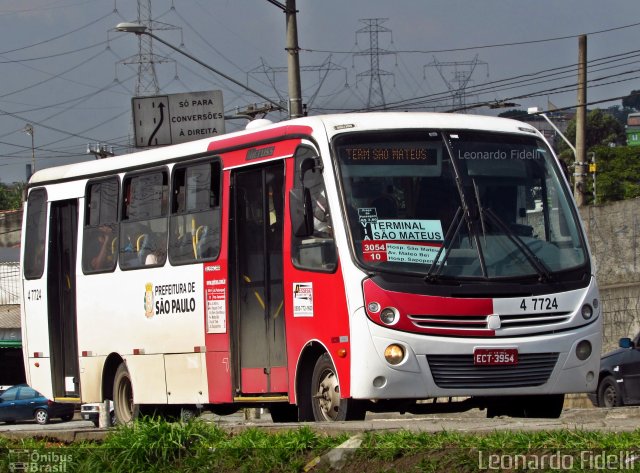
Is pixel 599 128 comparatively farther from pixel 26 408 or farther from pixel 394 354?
pixel 394 354

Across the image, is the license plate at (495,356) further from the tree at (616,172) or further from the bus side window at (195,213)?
the tree at (616,172)

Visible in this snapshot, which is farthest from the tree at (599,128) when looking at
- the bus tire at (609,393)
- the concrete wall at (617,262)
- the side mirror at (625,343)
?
the side mirror at (625,343)

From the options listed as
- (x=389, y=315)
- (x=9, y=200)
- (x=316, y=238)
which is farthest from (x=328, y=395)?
(x=9, y=200)

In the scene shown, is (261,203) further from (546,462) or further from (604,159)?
(604,159)

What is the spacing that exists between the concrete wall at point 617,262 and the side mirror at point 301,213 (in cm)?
1735

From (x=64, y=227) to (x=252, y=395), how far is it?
5094mm

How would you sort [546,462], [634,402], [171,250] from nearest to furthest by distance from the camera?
[546,462]
[171,250]
[634,402]

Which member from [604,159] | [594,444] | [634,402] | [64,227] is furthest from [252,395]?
[604,159]

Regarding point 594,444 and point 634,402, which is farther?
point 634,402

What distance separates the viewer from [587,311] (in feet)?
38.2

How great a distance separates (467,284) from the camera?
1112cm

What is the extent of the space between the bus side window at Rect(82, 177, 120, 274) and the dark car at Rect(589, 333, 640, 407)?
8.07m

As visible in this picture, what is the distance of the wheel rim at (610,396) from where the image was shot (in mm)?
20297

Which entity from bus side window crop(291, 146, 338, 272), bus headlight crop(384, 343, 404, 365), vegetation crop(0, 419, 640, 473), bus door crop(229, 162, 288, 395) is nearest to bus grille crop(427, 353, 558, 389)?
bus headlight crop(384, 343, 404, 365)
